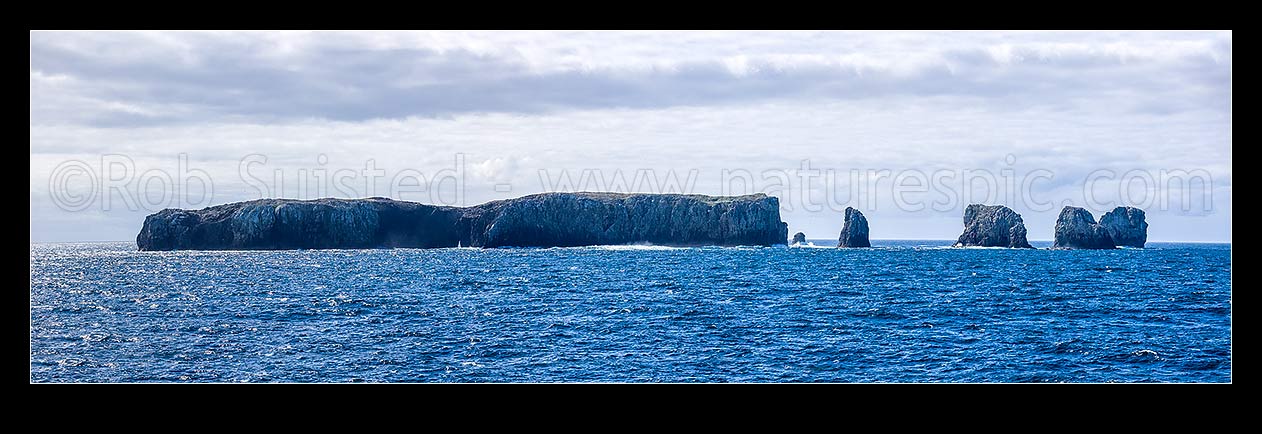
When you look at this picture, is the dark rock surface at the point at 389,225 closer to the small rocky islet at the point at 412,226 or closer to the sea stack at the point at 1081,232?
the small rocky islet at the point at 412,226

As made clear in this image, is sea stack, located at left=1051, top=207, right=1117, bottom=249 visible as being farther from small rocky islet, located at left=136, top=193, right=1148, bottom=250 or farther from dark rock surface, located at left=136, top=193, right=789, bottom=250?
dark rock surface, located at left=136, top=193, right=789, bottom=250

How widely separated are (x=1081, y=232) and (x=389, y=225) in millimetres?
156680

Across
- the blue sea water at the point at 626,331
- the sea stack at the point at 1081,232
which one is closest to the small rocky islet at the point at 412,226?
the sea stack at the point at 1081,232

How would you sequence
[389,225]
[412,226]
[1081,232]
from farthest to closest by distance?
[412,226] → [389,225] → [1081,232]

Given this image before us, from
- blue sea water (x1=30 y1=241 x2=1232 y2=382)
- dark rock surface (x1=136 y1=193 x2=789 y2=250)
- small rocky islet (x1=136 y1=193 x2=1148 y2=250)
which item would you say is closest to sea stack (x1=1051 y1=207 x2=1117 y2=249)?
small rocky islet (x1=136 y1=193 x2=1148 y2=250)

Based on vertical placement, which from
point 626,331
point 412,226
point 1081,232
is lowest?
point 626,331

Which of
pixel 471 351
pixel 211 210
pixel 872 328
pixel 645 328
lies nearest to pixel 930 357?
pixel 872 328

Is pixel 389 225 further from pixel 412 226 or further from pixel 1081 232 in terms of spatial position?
pixel 1081 232

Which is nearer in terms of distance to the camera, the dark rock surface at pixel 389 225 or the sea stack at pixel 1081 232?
the dark rock surface at pixel 389 225

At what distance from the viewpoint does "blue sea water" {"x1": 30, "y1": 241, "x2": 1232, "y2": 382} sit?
32.4 m

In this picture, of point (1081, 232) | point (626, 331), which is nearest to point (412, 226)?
point (1081, 232)

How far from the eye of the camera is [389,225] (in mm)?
195000

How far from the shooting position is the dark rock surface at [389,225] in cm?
18050

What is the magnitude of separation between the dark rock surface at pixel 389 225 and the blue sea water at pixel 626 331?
338 feet
